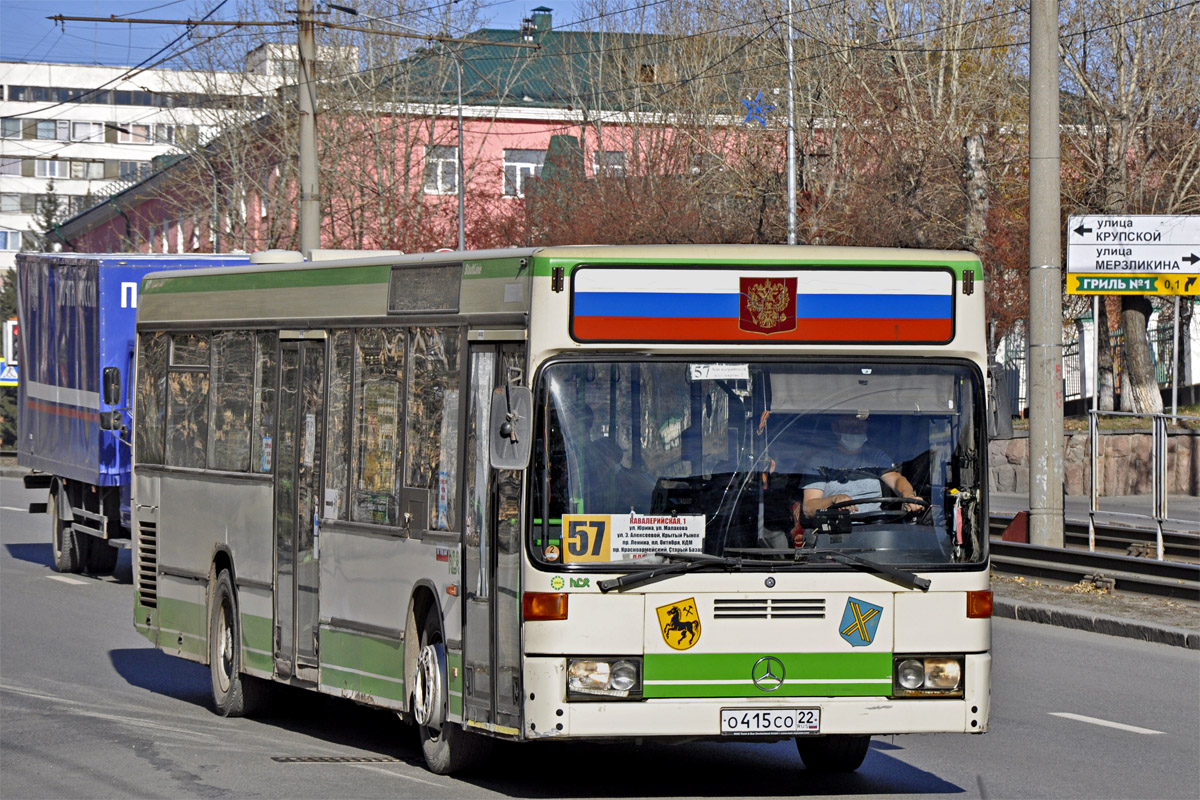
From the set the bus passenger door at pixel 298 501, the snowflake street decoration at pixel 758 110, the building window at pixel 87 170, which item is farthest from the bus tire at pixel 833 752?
the building window at pixel 87 170

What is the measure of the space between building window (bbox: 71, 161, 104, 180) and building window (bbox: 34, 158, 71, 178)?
1.77ft

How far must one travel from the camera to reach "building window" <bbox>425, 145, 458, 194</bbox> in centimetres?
4856

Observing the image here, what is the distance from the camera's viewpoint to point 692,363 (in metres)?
7.84

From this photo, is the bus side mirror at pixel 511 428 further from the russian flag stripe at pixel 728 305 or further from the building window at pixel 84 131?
the building window at pixel 84 131

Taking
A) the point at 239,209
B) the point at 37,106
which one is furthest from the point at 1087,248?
the point at 37,106

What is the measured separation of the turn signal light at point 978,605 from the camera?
7.85 meters

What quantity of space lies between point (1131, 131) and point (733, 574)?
30698 millimetres

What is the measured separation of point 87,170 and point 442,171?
3034 inches

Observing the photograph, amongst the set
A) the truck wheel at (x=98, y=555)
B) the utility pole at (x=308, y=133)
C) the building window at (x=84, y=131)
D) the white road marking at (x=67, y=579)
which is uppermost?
the building window at (x=84, y=131)

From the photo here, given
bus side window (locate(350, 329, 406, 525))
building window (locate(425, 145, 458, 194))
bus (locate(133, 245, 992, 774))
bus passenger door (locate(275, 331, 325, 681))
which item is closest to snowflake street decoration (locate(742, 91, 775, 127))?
building window (locate(425, 145, 458, 194))

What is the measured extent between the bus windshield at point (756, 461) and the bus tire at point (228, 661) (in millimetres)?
4129

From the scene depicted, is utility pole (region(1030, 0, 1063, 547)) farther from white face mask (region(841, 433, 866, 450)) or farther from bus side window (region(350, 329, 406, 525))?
white face mask (region(841, 433, 866, 450))

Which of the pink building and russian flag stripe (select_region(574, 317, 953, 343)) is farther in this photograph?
the pink building

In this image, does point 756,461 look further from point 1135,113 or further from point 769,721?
point 1135,113
